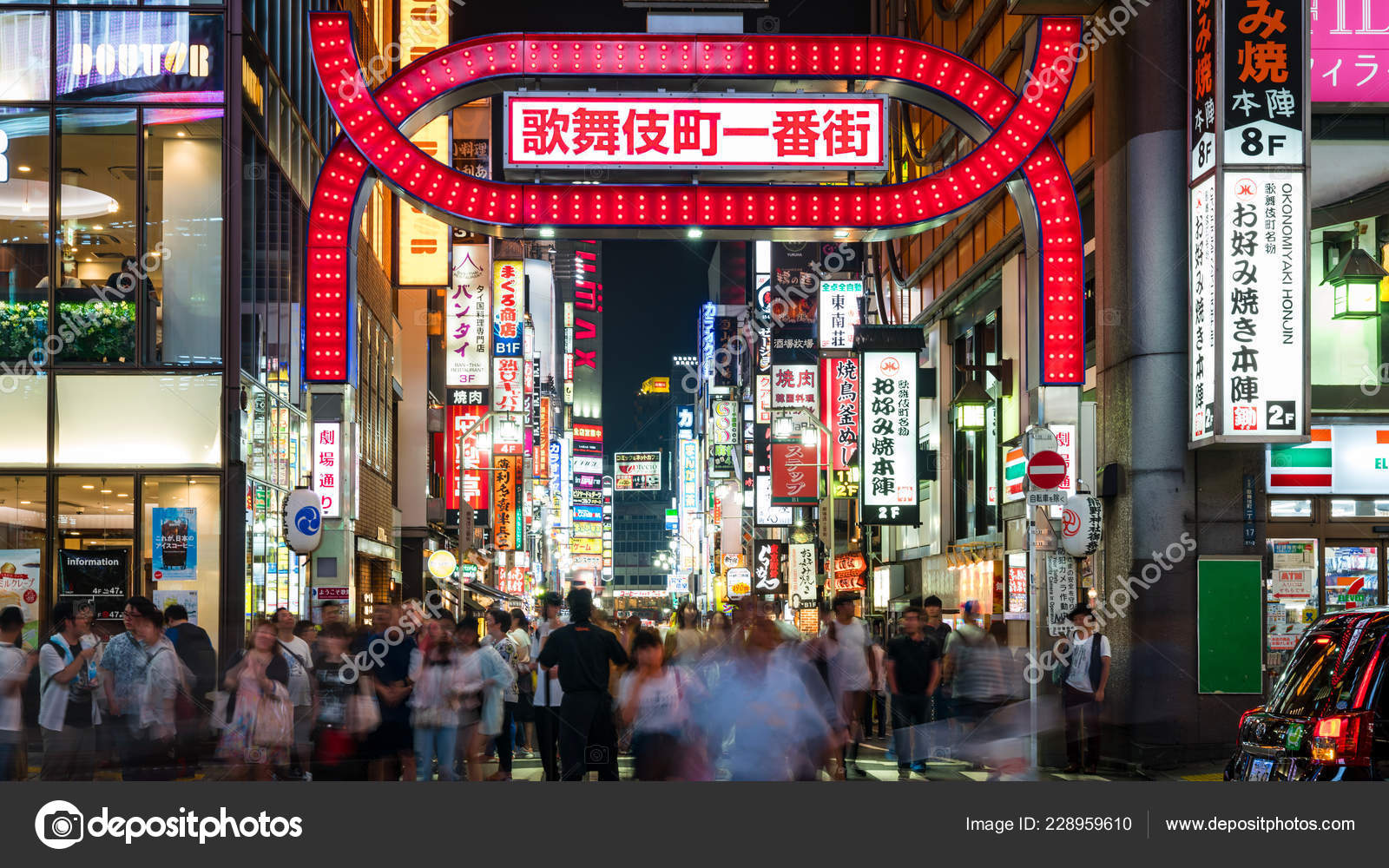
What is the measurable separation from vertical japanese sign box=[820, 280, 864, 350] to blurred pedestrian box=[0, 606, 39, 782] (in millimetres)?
35873

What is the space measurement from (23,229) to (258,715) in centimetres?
1401

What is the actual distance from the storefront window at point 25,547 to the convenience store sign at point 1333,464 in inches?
733

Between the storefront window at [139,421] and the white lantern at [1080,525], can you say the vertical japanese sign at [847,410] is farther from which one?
the storefront window at [139,421]

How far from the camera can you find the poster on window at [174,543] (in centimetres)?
2383

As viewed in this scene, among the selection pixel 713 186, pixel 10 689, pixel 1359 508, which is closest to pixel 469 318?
pixel 713 186

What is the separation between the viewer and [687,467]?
154 meters

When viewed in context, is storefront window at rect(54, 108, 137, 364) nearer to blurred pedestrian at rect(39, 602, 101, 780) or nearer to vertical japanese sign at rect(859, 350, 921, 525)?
blurred pedestrian at rect(39, 602, 101, 780)

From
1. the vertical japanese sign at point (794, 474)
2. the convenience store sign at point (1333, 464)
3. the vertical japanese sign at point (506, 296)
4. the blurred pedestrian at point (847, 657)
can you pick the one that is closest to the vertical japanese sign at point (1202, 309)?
the convenience store sign at point (1333, 464)

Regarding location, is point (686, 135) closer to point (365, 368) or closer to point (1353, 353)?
point (1353, 353)

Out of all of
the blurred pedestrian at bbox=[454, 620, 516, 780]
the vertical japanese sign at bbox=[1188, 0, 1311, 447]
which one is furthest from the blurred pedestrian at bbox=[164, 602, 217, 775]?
the vertical japanese sign at bbox=[1188, 0, 1311, 447]

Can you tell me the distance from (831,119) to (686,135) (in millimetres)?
1706

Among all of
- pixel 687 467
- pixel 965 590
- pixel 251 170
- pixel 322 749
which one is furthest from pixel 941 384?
pixel 687 467

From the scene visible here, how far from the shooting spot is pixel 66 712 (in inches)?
555

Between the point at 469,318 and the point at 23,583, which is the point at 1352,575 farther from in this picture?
the point at 469,318
